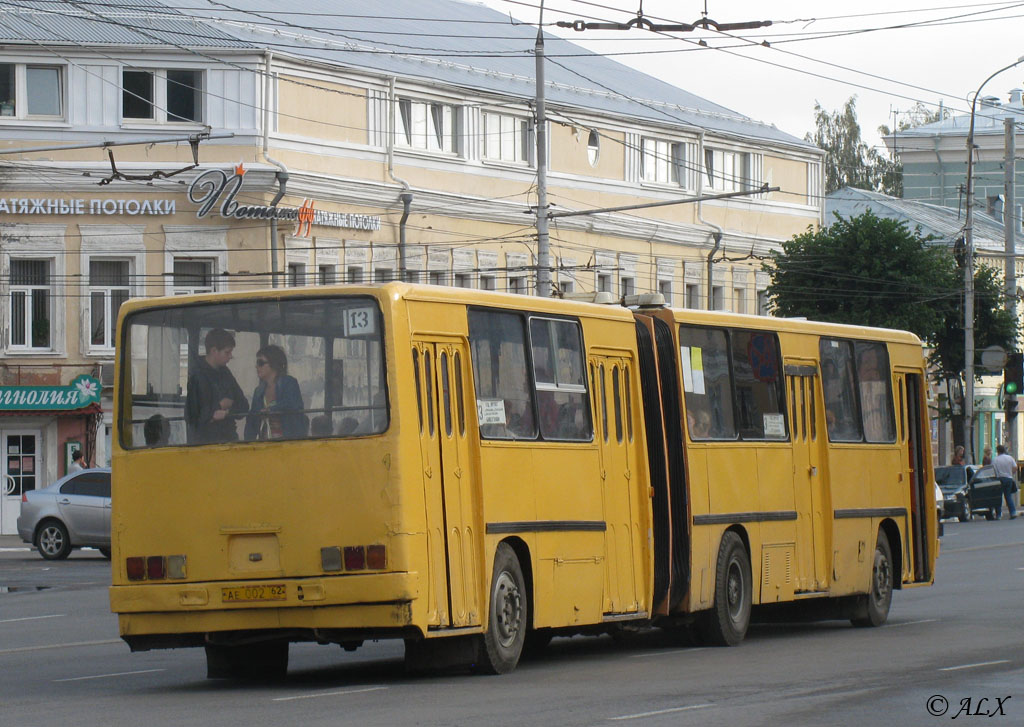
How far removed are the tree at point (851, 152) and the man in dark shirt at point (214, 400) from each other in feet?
267

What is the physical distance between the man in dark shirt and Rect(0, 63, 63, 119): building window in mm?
30517

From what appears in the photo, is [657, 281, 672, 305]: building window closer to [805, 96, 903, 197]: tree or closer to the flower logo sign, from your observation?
the flower logo sign

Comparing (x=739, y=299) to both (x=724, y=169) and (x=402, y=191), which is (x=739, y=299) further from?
(x=402, y=191)

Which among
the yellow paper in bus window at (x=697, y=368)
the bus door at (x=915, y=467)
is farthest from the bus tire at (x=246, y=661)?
the bus door at (x=915, y=467)

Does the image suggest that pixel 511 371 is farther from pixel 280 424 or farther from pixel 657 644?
pixel 657 644

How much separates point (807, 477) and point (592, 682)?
565 cm

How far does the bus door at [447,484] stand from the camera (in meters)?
13.2

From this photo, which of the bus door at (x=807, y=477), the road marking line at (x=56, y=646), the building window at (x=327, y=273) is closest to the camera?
the road marking line at (x=56, y=646)

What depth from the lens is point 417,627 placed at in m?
12.8

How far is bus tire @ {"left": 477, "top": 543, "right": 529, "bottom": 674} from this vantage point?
1381cm

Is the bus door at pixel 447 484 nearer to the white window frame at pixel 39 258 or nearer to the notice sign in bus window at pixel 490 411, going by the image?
the notice sign in bus window at pixel 490 411

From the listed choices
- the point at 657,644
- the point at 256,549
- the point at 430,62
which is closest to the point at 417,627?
the point at 256,549

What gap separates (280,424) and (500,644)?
7.27 ft

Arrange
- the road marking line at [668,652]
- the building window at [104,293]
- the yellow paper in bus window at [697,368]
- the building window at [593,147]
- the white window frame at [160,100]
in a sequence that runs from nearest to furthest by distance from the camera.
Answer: the road marking line at [668,652]
the yellow paper in bus window at [697,368]
the white window frame at [160,100]
the building window at [104,293]
the building window at [593,147]
